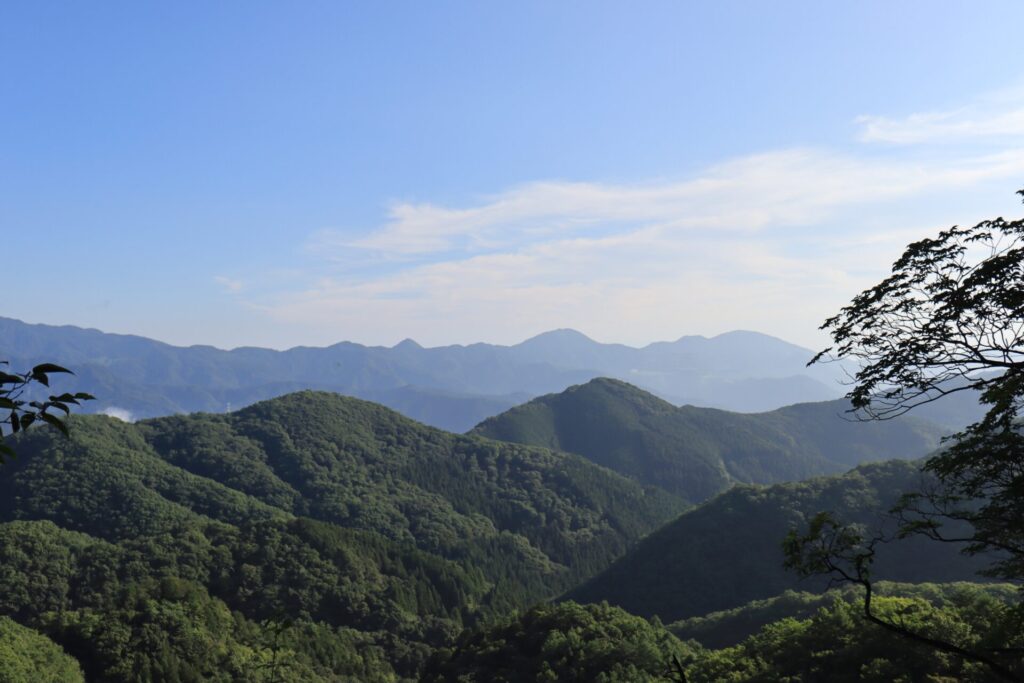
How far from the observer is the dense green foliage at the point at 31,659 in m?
70.1


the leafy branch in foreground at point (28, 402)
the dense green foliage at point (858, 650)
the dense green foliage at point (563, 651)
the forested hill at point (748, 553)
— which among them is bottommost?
the forested hill at point (748, 553)

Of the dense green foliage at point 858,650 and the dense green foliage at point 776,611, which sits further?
the dense green foliage at point 776,611

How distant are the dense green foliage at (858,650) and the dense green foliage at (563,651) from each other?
8.83 metres

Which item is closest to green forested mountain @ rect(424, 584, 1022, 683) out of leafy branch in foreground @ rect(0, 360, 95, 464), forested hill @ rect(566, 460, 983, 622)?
leafy branch in foreground @ rect(0, 360, 95, 464)

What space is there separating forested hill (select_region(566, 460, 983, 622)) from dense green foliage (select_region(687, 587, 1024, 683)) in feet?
297

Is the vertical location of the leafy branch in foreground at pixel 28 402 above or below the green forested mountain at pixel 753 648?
above

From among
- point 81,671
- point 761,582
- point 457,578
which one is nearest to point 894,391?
point 81,671

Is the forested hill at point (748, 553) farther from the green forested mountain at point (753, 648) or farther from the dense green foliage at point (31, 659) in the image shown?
the dense green foliage at point (31, 659)

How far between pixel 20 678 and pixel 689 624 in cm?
9630

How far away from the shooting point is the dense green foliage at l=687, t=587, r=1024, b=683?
143 ft

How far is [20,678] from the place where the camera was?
6869 centimetres

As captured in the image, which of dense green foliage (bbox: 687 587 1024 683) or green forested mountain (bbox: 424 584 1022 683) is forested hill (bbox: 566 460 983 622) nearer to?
green forested mountain (bbox: 424 584 1022 683)

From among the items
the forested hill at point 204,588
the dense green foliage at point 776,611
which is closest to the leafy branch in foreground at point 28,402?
the forested hill at point 204,588

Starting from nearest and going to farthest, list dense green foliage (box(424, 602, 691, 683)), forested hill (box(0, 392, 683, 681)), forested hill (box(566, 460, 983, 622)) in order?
1. dense green foliage (box(424, 602, 691, 683))
2. forested hill (box(0, 392, 683, 681))
3. forested hill (box(566, 460, 983, 622))
